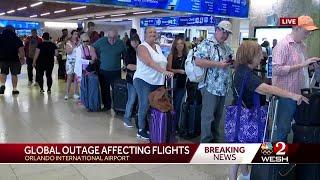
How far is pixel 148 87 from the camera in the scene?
14.4 ft

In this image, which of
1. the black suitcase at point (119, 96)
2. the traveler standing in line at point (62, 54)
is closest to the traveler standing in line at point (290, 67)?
the black suitcase at point (119, 96)

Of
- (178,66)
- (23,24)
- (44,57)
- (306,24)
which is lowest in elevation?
(44,57)

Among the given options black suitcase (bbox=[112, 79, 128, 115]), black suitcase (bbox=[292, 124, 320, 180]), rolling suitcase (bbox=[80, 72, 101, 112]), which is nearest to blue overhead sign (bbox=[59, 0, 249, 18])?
rolling suitcase (bbox=[80, 72, 101, 112])

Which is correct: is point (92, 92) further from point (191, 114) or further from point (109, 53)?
point (191, 114)

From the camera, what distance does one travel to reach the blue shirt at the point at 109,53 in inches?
233

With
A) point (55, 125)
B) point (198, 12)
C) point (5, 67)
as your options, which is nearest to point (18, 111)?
point (55, 125)

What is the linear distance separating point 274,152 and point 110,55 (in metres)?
3.88

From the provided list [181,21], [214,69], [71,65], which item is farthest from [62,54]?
[181,21]

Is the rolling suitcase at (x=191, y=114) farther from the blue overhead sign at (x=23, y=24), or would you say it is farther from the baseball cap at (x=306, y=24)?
the blue overhead sign at (x=23, y=24)

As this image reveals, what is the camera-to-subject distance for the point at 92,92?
243 inches

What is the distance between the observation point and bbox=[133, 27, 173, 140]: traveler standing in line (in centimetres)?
414

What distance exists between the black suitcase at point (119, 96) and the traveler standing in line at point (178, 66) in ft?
4.11

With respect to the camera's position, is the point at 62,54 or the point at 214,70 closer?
the point at 214,70

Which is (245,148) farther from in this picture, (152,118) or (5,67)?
(5,67)
